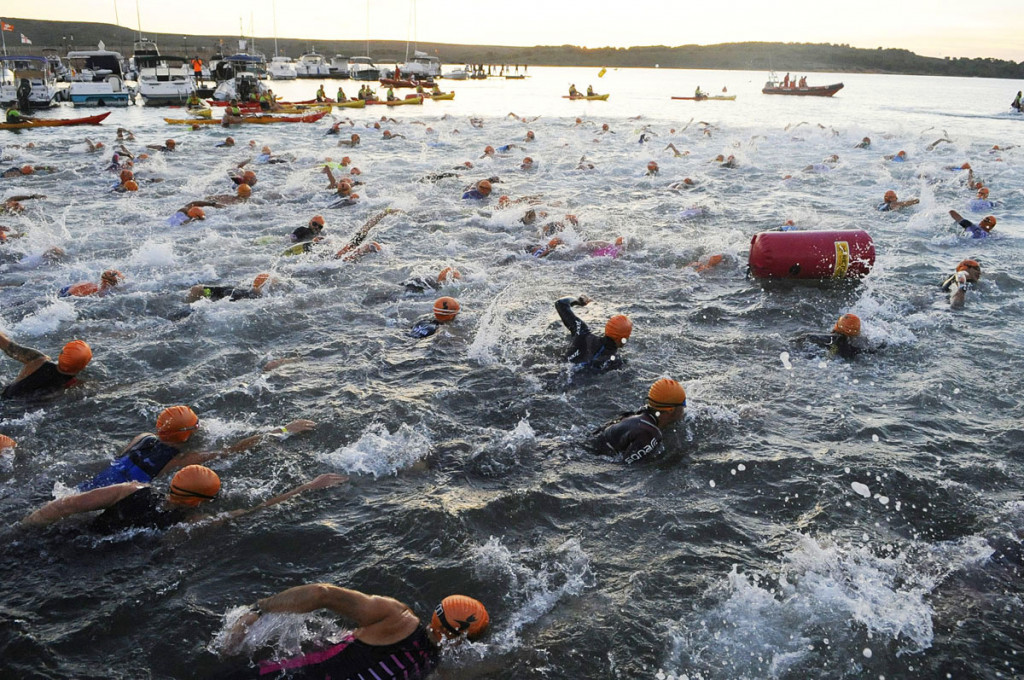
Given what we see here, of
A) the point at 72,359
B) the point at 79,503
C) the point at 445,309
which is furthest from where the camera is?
the point at 445,309

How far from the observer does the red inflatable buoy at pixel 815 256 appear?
10.1 m

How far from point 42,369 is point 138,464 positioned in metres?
2.35

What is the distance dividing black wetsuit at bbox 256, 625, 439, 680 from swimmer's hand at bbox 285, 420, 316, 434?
2800 millimetres

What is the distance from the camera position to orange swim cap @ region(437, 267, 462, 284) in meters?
10.4

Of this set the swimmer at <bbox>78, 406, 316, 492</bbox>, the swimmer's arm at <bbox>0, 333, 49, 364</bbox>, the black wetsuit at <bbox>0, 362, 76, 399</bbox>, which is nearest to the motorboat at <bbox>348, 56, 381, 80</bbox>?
the swimmer's arm at <bbox>0, 333, 49, 364</bbox>

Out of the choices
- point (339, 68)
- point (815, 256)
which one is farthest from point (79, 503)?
point (339, 68)

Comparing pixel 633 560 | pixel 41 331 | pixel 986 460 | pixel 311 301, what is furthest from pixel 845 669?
pixel 41 331

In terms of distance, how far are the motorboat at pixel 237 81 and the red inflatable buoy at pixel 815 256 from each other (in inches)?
1289

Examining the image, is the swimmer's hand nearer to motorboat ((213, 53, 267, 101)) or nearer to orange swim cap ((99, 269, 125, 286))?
orange swim cap ((99, 269, 125, 286))

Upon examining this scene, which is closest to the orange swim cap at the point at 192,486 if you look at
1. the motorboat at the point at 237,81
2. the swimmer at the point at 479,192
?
the swimmer at the point at 479,192

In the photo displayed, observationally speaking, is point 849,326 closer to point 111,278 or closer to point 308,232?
point 308,232

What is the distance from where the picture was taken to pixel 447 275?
10.5m

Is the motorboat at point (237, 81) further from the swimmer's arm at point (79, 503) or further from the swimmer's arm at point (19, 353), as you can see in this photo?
the swimmer's arm at point (79, 503)

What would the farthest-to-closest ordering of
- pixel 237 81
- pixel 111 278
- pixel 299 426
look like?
pixel 237 81, pixel 111 278, pixel 299 426
